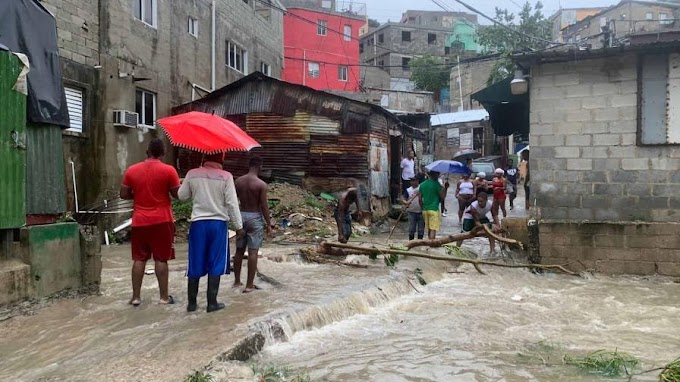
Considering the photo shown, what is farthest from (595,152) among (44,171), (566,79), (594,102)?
(44,171)

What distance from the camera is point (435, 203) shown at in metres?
11.6

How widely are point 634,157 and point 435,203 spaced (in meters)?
3.80

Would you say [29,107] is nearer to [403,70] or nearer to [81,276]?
[81,276]

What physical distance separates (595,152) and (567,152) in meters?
0.45

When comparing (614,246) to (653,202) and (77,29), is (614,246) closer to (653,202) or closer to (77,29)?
(653,202)

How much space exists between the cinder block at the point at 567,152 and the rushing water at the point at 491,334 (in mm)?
2251

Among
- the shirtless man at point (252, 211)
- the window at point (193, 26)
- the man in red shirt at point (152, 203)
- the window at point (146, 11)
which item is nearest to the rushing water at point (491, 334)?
the shirtless man at point (252, 211)

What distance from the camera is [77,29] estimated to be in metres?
12.7

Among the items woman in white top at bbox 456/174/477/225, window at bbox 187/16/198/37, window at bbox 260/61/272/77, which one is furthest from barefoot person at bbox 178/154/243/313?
window at bbox 260/61/272/77

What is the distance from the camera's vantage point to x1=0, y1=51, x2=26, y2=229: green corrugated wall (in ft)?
17.3

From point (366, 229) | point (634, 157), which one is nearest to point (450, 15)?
point (366, 229)

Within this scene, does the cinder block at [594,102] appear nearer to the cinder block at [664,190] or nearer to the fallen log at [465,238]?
the cinder block at [664,190]

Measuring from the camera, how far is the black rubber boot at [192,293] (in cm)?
570

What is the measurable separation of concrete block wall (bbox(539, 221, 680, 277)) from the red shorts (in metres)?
6.81
